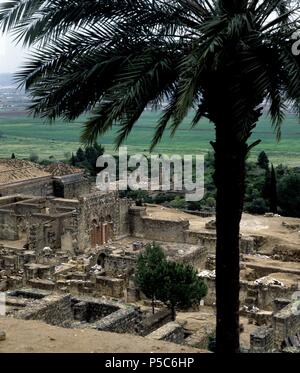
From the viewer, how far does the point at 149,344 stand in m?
8.88

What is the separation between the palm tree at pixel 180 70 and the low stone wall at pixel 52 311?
4.70 meters

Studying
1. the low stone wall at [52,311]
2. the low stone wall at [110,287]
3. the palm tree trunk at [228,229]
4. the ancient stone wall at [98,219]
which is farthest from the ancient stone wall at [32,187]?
the palm tree trunk at [228,229]

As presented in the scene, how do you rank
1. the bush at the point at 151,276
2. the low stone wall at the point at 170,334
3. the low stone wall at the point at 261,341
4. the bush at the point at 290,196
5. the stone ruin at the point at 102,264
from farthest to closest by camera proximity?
1. the bush at the point at 290,196
2. the bush at the point at 151,276
3. the low stone wall at the point at 261,341
4. the stone ruin at the point at 102,264
5. the low stone wall at the point at 170,334

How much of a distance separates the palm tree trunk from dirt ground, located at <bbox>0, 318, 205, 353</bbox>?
666 millimetres

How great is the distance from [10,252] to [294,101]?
871 inches

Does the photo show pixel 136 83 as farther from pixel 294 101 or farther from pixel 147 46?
pixel 294 101

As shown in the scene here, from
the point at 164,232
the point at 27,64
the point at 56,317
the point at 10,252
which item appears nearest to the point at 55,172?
the point at 164,232

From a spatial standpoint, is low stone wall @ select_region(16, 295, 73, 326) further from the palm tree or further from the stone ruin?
the palm tree

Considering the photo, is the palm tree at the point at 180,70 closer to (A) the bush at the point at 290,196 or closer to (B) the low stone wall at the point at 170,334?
(B) the low stone wall at the point at 170,334

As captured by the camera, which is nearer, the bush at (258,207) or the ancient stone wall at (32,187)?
the ancient stone wall at (32,187)

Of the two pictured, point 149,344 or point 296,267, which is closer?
point 149,344

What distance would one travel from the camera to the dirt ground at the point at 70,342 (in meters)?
8.43

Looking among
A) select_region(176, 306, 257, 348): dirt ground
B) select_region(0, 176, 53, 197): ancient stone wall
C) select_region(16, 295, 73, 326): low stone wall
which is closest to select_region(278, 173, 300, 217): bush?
select_region(0, 176, 53, 197): ancient stone wall

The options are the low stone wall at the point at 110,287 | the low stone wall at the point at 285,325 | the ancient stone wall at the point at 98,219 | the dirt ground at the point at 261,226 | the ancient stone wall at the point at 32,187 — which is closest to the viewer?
the low stone wall at the point at 285,325
